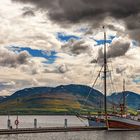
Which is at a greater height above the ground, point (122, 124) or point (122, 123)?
point (122, 123)

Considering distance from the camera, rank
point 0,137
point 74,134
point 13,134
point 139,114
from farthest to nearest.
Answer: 1. point 139,114
2. point 74,134
3. point 13,134
4. point 0,137

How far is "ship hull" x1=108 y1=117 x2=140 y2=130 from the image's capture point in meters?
126

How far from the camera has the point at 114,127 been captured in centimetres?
12538

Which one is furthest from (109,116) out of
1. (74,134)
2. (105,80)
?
(74,134)

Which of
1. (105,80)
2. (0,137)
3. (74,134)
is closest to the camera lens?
(0,137)

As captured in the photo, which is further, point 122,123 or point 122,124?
point 122,124

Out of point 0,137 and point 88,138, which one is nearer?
point 0,137

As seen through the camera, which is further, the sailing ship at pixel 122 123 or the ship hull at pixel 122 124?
the sailing ship at pixel 122 123

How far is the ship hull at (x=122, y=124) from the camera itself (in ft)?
413

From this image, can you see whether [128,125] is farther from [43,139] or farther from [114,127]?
[43,139]

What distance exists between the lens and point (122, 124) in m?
130

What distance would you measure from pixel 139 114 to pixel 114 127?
24605 mm

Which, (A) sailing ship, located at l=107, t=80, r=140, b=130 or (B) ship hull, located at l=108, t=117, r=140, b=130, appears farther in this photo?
→ (A) sailing ship, located at l=107, t=80, r=140, b=130

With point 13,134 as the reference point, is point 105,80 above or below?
above
